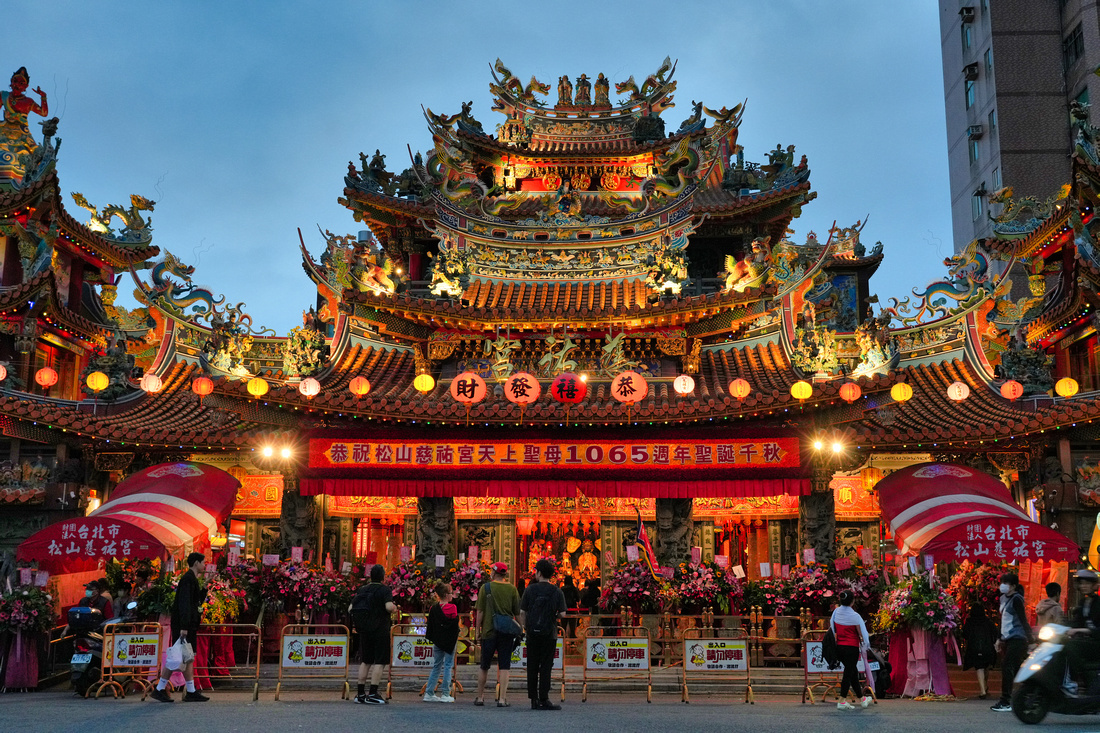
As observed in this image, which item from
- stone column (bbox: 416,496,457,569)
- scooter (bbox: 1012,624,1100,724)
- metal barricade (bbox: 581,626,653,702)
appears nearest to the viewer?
scooter (bbox: 1012,624,1100,724)

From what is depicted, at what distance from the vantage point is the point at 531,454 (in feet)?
59.7

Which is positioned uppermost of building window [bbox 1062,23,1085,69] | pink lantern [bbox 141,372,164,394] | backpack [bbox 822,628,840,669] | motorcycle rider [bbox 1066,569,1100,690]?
building window [bbox 1062,23,1085,69]

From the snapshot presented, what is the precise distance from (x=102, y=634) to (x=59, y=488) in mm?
8001

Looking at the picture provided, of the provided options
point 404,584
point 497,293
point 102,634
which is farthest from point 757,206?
point 102,634

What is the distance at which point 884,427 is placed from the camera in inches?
711

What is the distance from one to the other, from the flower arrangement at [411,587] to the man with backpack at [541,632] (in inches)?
211

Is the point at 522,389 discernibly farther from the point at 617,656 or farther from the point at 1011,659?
the point at 1011,659

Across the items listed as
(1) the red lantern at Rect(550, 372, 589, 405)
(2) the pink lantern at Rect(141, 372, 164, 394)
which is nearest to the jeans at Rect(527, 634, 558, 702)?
(1) the red lantern at Rect(550, 372, 589, 405)

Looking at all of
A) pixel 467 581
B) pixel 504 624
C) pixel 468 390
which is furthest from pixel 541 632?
pixel 468 390

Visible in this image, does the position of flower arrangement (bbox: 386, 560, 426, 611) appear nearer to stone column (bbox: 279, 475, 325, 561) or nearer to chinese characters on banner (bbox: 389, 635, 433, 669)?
stone column (bbox: 279, 475, 325, 561)

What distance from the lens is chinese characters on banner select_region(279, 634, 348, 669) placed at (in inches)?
513

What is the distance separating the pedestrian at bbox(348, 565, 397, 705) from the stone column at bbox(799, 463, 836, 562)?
879 cm

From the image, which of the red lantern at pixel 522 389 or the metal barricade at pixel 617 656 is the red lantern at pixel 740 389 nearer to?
the red lantern at pixel 522 389

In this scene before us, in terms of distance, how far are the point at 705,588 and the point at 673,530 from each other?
1.87 meters
